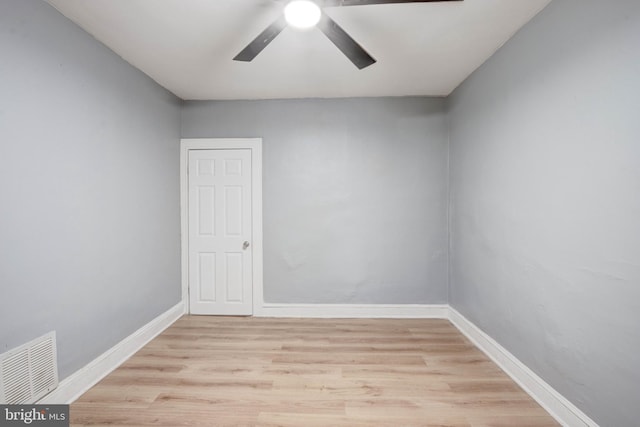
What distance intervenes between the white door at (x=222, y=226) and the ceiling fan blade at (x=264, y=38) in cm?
165

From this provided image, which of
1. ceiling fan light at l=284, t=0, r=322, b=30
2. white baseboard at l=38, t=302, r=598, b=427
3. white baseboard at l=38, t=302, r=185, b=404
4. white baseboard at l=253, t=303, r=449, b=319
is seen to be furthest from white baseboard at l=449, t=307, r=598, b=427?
white baseboard at l=38, t=302, r=185, b=404

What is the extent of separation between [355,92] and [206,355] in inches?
120

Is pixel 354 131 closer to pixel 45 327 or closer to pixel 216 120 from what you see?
pixel 216 120

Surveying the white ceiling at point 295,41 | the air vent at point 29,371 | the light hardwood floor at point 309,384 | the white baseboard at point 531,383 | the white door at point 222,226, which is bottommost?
the light hardwood floor at point 309,384

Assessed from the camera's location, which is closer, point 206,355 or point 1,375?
point 1,375

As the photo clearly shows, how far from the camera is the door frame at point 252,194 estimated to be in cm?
348

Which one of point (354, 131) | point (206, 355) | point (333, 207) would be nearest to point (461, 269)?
point (333, 207)

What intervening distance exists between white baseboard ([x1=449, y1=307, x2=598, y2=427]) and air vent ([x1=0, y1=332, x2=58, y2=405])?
311cm

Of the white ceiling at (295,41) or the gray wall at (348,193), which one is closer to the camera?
the white ceiling at (295,41)

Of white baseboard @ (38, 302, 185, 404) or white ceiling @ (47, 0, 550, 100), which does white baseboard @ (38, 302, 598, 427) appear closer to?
white baseboard @ (38, 302, 185, 404)

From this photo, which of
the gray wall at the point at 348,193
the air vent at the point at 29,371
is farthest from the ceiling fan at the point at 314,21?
the air vent at the point at 29,371

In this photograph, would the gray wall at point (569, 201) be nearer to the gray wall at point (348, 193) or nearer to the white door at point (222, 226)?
the gray wall at point (348, 193)

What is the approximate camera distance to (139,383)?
7.03ft

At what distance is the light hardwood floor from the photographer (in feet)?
5.90
